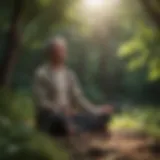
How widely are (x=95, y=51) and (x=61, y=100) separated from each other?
28 cm

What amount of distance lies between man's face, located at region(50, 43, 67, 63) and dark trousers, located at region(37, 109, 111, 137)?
24 cm

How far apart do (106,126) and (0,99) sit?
50 centimetres

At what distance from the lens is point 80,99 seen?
199cm

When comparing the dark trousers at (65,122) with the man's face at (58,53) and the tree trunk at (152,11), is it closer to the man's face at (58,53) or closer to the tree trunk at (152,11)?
the man's face at (58,53)

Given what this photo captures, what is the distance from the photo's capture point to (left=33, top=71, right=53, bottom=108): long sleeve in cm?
197

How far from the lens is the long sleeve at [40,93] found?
197 centimetres

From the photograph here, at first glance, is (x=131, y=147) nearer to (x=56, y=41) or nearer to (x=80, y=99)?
→ (x=80, y=99)

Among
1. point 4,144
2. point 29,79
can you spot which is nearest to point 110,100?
point 29,79

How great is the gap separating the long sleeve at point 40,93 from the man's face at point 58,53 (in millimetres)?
105

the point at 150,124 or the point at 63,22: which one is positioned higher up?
the point at 63,22

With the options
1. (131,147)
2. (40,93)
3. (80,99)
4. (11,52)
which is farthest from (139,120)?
(11,52)

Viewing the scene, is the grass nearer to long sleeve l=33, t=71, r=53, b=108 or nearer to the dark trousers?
the dark trousers

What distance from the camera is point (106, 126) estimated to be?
1998 millimetres

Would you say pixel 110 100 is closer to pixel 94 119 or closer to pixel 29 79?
pixel 94 119
